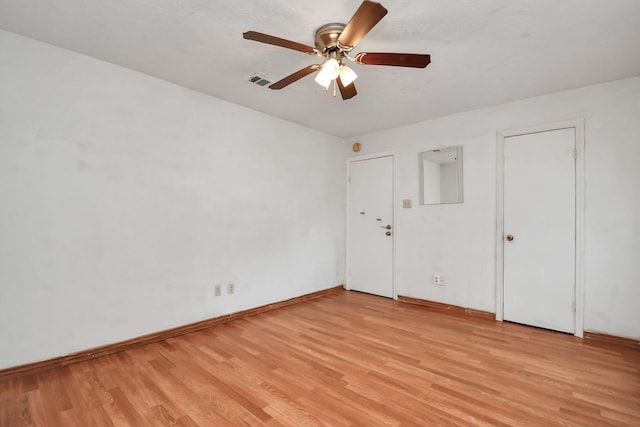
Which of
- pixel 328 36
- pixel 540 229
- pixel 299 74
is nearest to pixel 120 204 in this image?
pixel 299 74

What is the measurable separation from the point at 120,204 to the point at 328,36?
2.30 m

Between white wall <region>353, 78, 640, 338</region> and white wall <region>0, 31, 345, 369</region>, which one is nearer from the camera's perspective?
white wall <region>0, 31, 345, 369</region>

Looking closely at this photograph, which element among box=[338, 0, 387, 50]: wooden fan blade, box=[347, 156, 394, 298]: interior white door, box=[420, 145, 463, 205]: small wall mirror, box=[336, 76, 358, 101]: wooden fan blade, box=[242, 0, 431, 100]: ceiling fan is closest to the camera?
box=[338, 0, 387, 50]: wooden fan blade

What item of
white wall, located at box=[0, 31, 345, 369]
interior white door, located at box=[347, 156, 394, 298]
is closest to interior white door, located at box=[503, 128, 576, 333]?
interior white door, located at box=[347, 156, 394, 298]

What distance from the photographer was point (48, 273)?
7.66ft

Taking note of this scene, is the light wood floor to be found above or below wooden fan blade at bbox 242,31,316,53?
below

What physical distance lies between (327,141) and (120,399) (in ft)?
13.2

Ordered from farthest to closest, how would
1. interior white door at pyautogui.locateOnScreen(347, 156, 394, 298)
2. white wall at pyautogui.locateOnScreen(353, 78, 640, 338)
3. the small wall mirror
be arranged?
interior white door at pyautogui.locateOnScreen(347, 156, 394, 298)
the small wall mirror
white wall at pyautogui.locateOnScreen(353, 78, 640, 338)

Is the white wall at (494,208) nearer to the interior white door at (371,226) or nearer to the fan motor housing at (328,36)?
the interior white door at (371,226)

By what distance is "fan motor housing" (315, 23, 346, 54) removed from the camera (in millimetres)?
2047

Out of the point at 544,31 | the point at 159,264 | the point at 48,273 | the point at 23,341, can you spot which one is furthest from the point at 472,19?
the point at 23,341

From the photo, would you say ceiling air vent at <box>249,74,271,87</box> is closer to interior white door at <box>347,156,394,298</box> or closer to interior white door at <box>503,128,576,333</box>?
interior white door at <box>347,156,394,298</box>

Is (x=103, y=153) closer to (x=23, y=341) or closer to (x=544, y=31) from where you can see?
(x=23, y=341)

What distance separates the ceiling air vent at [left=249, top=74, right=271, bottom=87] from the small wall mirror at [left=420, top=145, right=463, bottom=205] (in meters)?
2.36
